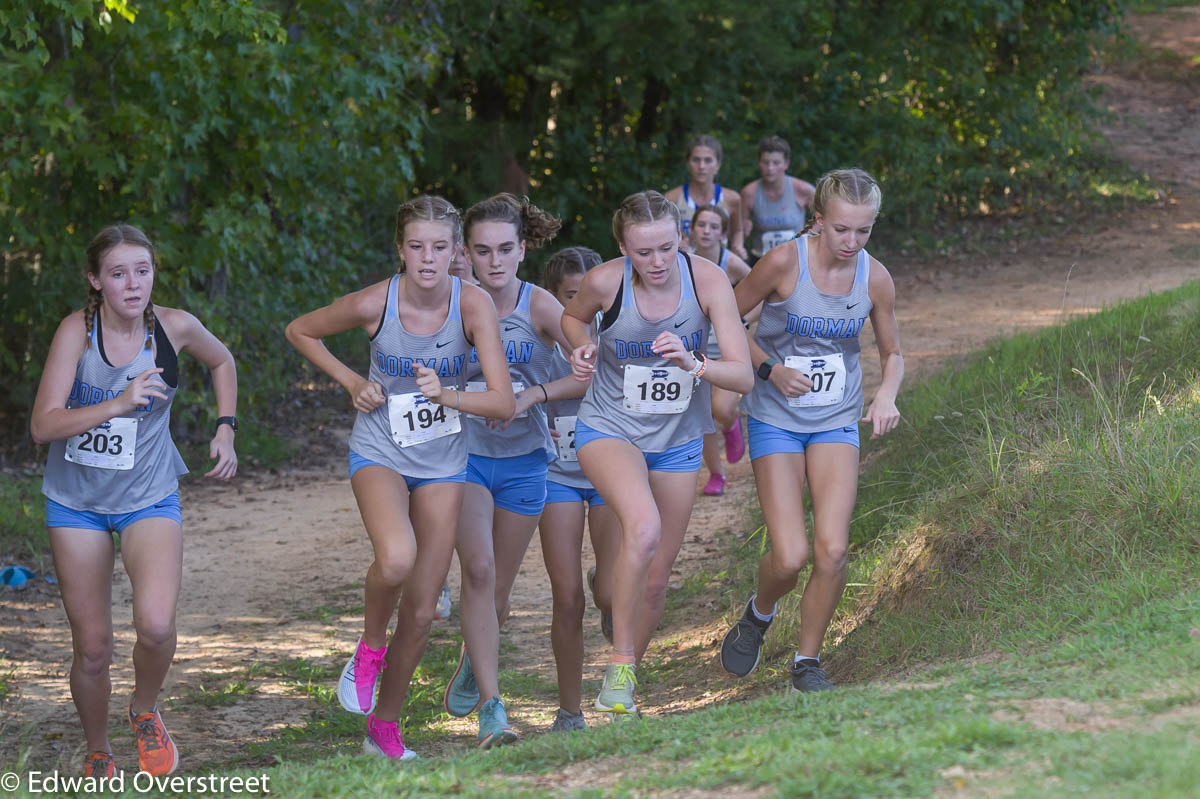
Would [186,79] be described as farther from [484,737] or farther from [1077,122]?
[1077,122]

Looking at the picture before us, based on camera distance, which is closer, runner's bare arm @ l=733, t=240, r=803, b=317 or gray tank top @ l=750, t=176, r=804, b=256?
runner's bare arm @ l=733, t=240, r=803, b=317

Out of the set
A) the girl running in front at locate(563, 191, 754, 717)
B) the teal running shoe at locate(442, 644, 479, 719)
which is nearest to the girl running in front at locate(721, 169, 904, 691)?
the girl running in front at locate(563, 191, 754, 717)

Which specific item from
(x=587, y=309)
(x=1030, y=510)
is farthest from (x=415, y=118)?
(x=1030, y=510)

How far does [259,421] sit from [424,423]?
7299 mm

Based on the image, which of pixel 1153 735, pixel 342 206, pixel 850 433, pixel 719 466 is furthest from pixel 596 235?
pixel 1153 735

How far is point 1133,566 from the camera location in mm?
5277

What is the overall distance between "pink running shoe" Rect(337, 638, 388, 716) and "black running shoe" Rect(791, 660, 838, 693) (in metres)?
1.59

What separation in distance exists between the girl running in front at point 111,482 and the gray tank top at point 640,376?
1.51 m

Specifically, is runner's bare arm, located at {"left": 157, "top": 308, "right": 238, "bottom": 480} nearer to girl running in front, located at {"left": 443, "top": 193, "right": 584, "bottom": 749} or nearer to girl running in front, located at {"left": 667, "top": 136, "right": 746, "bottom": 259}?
girl running in front, located at {"left": 443, "top": 193, "right": 584, "bottom": 749}

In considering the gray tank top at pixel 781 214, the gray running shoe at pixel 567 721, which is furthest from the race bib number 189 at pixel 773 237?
the gray running shoe at pixel 567 721

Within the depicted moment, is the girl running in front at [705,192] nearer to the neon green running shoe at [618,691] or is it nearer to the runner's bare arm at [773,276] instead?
the runner's bare arm at [773,276]

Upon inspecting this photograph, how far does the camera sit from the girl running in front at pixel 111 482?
16.0ft

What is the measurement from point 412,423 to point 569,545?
0.85 metres

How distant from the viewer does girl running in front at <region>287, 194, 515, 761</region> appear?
16.5 ft
